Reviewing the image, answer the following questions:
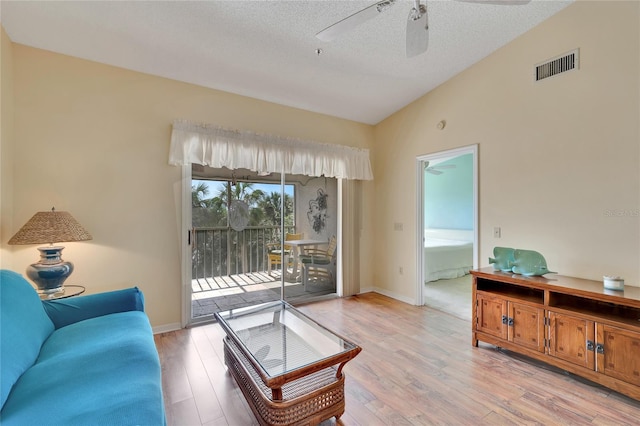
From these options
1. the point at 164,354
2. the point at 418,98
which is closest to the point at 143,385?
the point at 164,354

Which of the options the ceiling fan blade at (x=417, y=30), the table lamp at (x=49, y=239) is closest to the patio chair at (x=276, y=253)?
the table lamp at (x=49, y=239)

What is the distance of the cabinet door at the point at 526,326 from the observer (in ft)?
7.68

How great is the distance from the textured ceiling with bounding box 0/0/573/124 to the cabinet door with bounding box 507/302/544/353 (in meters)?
2.58

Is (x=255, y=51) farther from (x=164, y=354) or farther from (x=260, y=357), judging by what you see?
(x=164, y=354)

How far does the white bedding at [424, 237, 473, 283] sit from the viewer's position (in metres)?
4.92

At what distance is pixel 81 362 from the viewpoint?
1.46 meters

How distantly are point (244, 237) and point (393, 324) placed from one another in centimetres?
208

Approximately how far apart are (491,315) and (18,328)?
3.38m

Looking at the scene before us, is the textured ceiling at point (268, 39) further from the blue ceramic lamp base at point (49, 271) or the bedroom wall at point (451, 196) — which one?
the bedroom wall at point (451, 196)

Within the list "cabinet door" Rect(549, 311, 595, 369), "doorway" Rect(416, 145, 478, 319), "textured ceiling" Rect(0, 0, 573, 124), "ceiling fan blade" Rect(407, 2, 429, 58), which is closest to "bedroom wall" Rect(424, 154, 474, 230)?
"doorway" Rect(416, 145, 478, 319)

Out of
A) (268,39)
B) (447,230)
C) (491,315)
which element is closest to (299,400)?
(491,315)

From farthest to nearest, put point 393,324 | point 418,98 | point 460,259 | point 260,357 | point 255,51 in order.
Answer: point 460,259 → point 418,98 → point 393,324 → point 255,51 → point 260,357

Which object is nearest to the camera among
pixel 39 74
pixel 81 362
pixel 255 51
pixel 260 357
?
pixel 81 362

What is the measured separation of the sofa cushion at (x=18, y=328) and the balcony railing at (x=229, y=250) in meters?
1.55
